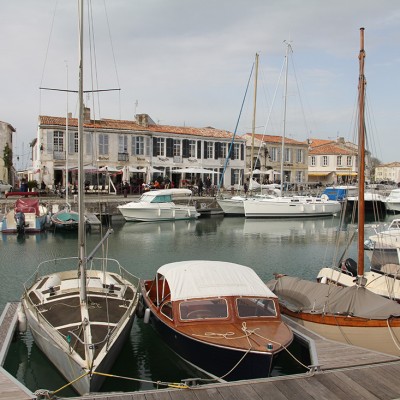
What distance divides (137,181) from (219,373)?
148 feet

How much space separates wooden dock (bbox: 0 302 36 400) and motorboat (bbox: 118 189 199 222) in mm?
28583

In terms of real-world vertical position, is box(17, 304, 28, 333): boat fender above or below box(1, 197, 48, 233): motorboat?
below

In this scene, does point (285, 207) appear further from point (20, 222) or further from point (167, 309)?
point (167, 309)

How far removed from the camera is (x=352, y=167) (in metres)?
81.2

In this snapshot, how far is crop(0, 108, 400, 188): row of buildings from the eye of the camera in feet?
167

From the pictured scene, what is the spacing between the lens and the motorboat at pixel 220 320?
10.2 meters

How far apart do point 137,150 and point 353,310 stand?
45998 millimetres

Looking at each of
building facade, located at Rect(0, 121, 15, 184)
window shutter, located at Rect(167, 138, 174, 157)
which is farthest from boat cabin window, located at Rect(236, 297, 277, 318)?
building facade, located at Rect(0, 121, 15, 184)

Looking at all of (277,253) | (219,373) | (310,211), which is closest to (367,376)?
(219,373)

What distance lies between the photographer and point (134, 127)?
56.6m

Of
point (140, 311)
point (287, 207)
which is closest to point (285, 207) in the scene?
point (287, 207)

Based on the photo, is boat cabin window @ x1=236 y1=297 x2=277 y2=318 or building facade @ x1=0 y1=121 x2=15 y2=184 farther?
building facade @ x1=0 y1=121 x2=15 y2=184

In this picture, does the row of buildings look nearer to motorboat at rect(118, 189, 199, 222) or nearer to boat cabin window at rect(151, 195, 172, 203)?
motorboat at rect(118, 189, 199, 222)

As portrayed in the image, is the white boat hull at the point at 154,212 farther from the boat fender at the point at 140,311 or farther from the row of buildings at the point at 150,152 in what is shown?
the boat fender at the point at 140,311
